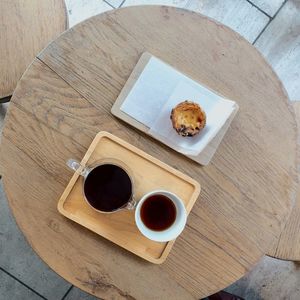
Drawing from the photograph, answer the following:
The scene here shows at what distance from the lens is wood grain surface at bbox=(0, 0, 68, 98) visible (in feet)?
4.06

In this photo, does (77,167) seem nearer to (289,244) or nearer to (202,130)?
(202,130)

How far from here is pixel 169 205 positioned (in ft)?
3.18

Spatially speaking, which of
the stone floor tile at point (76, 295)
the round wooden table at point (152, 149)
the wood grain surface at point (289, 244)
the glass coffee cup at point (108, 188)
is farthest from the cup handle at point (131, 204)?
the stone floor tile at point (76, 295)

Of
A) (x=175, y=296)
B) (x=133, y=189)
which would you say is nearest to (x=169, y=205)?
(x=133, y=189)

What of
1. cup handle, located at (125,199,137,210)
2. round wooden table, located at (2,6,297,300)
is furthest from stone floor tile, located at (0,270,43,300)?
cup handle, located at (125,199,137,210)

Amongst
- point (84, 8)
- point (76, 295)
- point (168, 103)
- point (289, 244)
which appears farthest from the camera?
point (84, 8)

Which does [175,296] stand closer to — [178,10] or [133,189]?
[133,189]

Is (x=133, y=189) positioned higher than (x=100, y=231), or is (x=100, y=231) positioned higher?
(x=133, y=189)

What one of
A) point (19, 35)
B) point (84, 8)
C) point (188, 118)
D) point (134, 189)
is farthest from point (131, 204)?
point (84, 8)

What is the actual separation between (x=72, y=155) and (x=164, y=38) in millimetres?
362

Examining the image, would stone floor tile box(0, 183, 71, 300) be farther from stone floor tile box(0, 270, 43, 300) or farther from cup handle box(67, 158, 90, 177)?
cup handle box(67, 158, 90, 177)

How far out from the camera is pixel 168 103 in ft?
3.46

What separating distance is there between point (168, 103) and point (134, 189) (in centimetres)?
22

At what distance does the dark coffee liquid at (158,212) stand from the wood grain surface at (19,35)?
561mm
